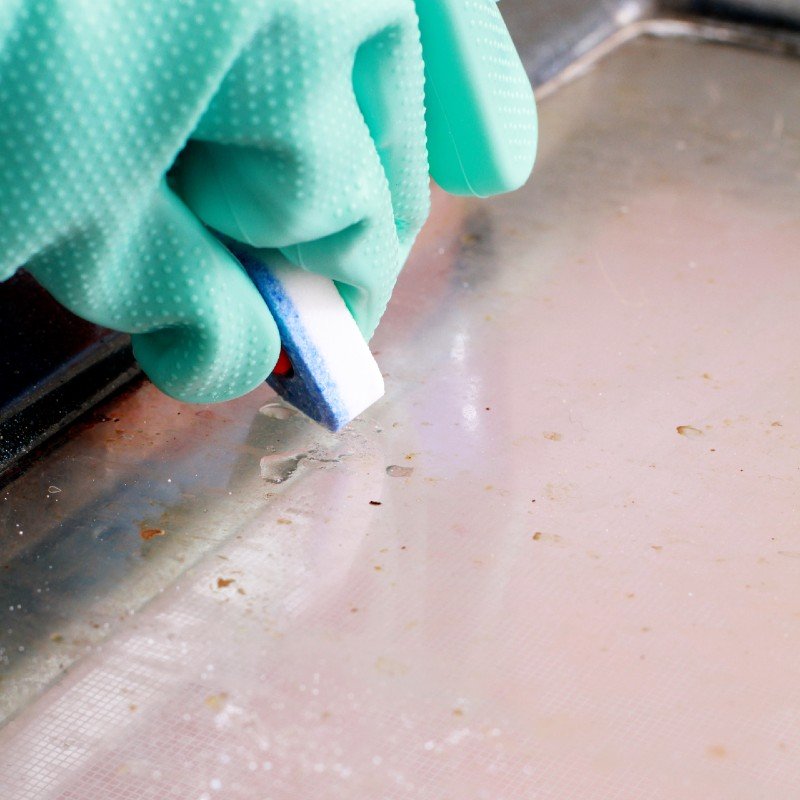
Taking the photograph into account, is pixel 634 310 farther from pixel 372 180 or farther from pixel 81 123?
pixel 81 123

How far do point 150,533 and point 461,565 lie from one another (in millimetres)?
147

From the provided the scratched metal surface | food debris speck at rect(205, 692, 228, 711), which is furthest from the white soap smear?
food debris speck at rect(205, 692, 228, 711)

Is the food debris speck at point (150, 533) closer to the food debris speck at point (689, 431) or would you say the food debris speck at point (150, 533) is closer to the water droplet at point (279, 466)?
the water droplet at point (279, 466)

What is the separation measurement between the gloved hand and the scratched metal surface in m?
0.07

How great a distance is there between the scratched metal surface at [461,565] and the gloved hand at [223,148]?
73mm

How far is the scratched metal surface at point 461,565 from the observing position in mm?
429

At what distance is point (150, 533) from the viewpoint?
0.52 meters

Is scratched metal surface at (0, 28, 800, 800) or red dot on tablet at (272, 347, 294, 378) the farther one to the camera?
red dot on tablet at (272, 347, 294, 378)

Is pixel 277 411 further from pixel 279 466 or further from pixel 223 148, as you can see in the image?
pixel 223 148

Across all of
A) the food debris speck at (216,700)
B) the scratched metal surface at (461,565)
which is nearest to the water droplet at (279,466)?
the scratched metal surface at (461,565)

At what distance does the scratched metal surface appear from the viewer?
16.9 inches

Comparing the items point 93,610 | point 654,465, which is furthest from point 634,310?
point 93,610

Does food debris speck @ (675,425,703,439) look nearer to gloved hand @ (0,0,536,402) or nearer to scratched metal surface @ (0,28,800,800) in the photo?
scratched metal surface @ (0,28,800,800)

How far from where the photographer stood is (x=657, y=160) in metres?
0.84
